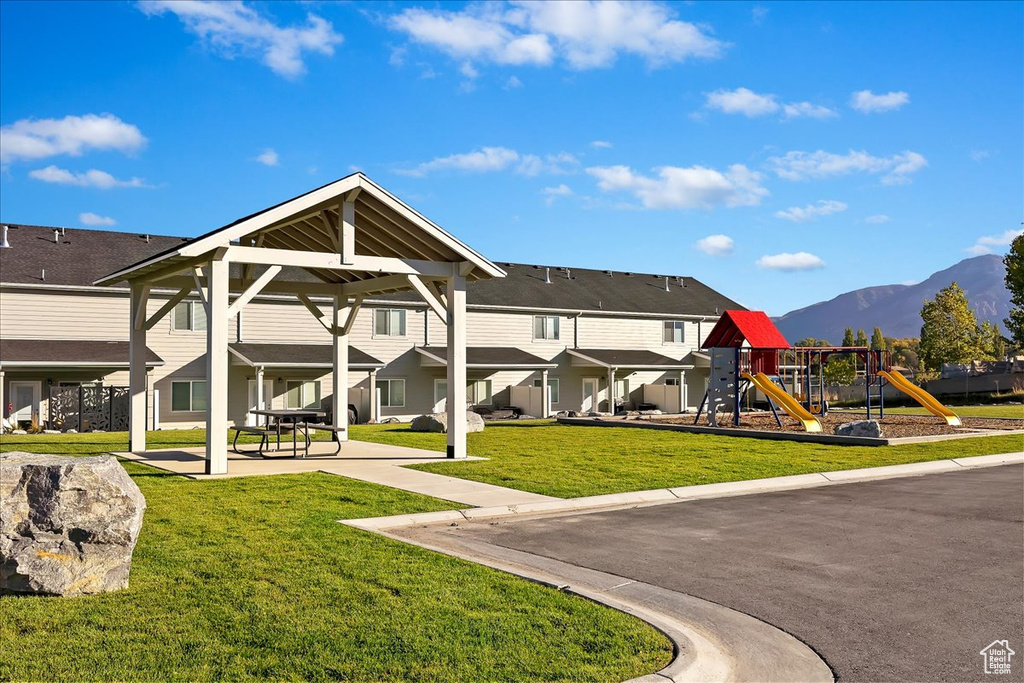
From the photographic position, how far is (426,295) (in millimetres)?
18109

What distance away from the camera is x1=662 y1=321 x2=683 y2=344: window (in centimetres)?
4812

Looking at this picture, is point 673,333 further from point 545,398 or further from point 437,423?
point 437,423

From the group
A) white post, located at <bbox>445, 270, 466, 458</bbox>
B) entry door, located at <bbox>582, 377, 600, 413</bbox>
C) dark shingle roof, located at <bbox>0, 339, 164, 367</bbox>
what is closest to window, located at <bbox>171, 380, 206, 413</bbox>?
dark shingle roof, located at <bbox>0, 339, 164, 367</bbox>

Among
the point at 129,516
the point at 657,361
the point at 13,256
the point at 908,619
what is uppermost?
the point at 13,256

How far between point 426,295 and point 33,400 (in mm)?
19941

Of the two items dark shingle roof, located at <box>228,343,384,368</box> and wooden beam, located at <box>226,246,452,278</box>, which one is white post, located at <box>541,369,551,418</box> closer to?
dark shingle roof, located at <box>228,343,384,368</box>

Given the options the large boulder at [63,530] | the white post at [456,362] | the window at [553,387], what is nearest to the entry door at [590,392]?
the window at [553,387]

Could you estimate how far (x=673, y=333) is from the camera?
48.3 m

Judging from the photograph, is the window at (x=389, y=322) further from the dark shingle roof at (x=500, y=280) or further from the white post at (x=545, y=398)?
the white post at (x=545, y=398)

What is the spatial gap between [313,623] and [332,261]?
11.2 meters

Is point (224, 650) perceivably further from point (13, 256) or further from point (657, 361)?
point (657, 361)

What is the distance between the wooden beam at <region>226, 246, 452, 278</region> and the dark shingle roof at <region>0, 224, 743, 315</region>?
1944 centimetres

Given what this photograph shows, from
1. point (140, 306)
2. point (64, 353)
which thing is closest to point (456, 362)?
point (140, 306)

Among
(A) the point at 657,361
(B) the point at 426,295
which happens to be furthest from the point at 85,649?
(A) the point at 657,361
